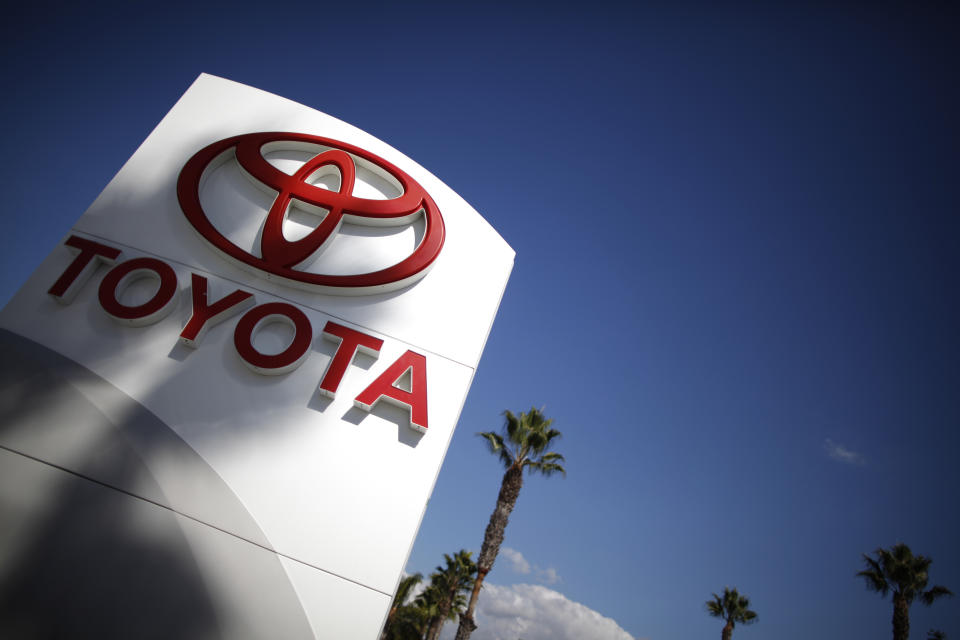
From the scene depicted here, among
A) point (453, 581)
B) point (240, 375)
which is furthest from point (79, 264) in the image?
point (453, 581)

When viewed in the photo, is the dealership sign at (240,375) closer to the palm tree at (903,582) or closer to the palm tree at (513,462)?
the palm tree at (513,462)

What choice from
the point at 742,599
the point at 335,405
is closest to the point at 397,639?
the point at 742,599

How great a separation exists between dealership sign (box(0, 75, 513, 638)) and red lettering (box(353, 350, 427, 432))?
1.0 inches

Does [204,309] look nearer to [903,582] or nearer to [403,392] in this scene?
[403,392]

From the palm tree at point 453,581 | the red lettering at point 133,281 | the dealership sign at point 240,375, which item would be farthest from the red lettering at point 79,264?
the palm tree at point 453,581

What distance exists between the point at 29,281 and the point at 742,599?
34735mm

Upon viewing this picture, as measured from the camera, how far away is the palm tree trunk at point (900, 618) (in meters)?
21.1

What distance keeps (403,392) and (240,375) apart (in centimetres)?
208

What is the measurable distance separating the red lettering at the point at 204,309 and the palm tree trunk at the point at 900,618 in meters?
29.2

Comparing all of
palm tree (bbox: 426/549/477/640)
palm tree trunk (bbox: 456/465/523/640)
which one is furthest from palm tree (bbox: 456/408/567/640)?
palm tree (bbox: 426/549/477/640)

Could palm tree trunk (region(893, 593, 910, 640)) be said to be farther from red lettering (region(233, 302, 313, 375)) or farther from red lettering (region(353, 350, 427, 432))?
red lettering (region(233, 302, 313, 375))

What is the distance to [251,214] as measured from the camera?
7512 millimetres

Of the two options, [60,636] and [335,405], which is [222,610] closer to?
[60,636]

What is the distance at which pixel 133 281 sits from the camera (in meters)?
6.75
